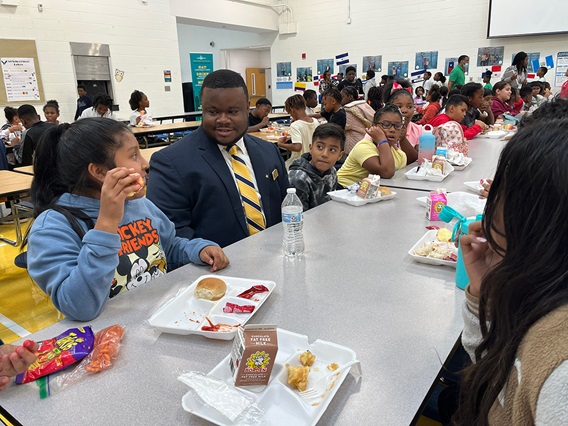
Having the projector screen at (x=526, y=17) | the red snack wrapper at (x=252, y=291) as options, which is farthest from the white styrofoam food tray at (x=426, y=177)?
the projector screen at (x=526, y=17)

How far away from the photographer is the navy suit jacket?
1.87 meters

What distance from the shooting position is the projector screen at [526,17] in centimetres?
862

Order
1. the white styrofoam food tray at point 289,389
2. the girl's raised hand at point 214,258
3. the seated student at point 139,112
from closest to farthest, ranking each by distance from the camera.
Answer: the white styrofoam food tray at point 289,389
the girl's raised hand at point 214,258
the seated student at point 139,112

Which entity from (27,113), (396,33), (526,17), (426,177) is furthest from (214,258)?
(396,33)

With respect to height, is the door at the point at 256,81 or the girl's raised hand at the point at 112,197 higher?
the door at the point at 256,81

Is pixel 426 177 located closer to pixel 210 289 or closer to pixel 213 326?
pixel 210 289

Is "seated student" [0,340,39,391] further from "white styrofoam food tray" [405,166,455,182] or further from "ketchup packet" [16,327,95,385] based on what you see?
"white styrofoam food tray" [405,166,455,182]

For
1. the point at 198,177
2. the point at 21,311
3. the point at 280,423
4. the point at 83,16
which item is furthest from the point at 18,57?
the point at 280,423

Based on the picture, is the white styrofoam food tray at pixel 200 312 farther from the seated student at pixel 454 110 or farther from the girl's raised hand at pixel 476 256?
the seated student at pixel 454 110

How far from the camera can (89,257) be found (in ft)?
3.81

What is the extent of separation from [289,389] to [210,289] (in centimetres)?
47

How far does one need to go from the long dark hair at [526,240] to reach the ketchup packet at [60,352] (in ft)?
2.85

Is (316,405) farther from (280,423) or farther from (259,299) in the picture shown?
(259,299)

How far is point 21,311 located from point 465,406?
304 cm
